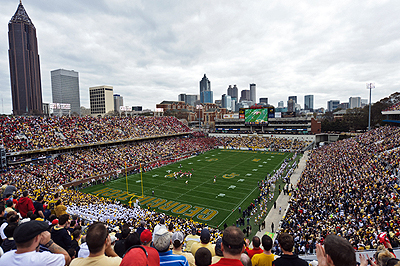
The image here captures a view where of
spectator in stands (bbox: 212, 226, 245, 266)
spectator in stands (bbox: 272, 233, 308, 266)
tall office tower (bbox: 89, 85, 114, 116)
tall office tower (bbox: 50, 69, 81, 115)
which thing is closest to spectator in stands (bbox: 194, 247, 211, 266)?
spectator in stands (bbox: 212, 226, 245, 266)

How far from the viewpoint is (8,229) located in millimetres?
4336

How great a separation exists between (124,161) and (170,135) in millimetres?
20948

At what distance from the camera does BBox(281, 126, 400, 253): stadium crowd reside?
41.3 feet

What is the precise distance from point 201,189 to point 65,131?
85.6ft

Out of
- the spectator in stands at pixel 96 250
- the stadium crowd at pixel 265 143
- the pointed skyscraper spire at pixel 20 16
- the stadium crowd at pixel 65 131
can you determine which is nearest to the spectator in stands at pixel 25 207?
the spectator in stands at pixel 96 250

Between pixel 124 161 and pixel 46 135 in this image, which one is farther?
pixel 124 161

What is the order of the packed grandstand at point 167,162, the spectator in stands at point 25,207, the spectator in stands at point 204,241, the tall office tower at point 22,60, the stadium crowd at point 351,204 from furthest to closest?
the tall office tower at point 22,60, the packed grandstand at point 167,162, the stadium crowd at point 351,204, the spectator in stands at point 25,207, the spectator in stands at point 204,241

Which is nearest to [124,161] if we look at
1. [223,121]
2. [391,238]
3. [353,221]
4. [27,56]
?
[353,221]

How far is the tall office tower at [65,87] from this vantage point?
179875mm

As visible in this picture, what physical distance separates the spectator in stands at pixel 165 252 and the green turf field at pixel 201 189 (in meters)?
16.7

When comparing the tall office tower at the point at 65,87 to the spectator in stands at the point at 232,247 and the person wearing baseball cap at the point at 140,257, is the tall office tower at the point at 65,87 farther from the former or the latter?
the spectator in stands at the point at 232,247

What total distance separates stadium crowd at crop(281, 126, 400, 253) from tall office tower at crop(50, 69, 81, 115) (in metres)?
187

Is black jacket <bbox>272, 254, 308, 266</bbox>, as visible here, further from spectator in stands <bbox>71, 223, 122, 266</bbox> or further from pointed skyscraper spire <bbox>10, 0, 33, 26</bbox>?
pointed skyscraper spire <bbox>10, 0, 33, 26</bbox>

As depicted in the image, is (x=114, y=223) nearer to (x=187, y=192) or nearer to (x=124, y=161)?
(x=187, y=192)
